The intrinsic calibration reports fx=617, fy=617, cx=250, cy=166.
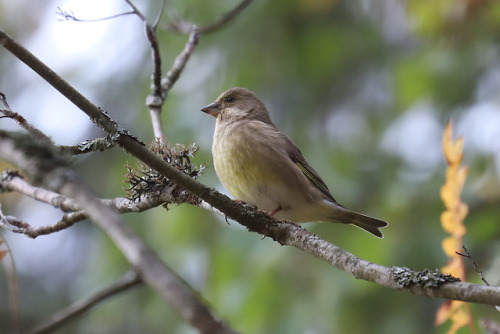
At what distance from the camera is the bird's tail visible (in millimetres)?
4574

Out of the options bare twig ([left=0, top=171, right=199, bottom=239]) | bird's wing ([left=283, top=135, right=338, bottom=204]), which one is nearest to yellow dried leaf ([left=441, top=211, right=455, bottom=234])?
bare twig ([left=0, top=171, right=199, bottom=239])

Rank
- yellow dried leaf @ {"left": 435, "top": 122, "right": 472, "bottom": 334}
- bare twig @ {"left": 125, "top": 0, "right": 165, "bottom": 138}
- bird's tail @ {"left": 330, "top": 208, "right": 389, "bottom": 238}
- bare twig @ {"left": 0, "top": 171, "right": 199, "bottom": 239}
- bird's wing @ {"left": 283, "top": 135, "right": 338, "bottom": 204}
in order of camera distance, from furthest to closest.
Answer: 1. bird's wing @ {"left": 283, "top": 135, "right": 338, "bottom": 204}
2. bird's tail @ {"left": 330, "top": 208, "right": 389, "bottom": 238}
3. bare twig @ {"left": 125, "top": 0, "right": 165, "bottom": 138}
4. bare twig @ {"left": 0, "top": 171, "right": 199, "bottom": 239}
5. yellow dried leaf @ {"left": 435, "top": 122, "right": 472, "bottom": 334}

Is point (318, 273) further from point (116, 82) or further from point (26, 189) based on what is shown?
point (116, 82)

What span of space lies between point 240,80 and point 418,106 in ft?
5.73

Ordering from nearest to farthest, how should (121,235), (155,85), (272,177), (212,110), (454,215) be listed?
(121,235) → (454,215) → (155,85) → (272,177) → (212,110)

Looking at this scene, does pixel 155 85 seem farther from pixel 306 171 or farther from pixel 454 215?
pixel 454 215

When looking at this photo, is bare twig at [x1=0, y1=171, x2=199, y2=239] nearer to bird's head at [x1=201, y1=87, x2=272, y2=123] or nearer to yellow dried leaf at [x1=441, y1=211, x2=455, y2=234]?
yellow dried leaf at [x1=441, y1=211, x2=455, y2=234]

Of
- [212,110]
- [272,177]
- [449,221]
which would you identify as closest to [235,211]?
[449,221]

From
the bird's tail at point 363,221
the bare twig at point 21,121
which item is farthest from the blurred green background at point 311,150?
the bare twig at point 21,121

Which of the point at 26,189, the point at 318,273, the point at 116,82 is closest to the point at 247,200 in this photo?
the point at 318,273

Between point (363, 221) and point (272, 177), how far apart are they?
0.82 m

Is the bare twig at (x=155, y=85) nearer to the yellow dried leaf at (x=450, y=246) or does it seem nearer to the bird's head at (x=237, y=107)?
the bird's head at (x=237, y=107)

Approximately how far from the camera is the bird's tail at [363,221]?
4.57 m

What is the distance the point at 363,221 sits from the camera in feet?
15.2
